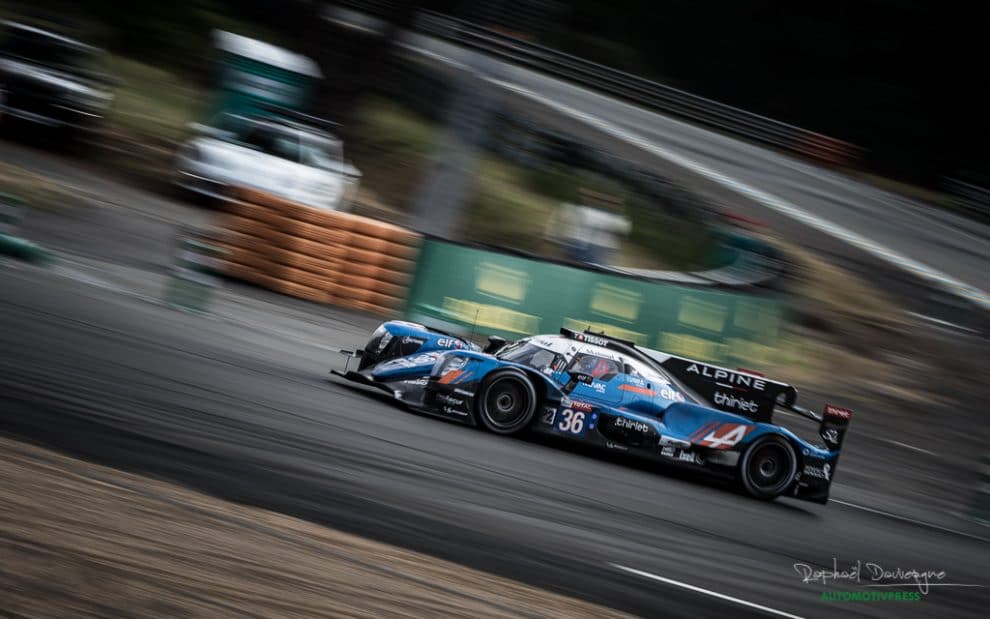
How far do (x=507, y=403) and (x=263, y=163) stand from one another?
8.84 meters

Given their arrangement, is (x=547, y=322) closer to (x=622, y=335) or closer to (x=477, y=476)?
(x=622, y=335)

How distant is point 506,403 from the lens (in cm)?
973

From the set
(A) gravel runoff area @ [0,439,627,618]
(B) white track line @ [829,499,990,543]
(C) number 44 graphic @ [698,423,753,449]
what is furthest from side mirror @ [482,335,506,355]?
(A) gravel runoff area @ [0,439,627,618]

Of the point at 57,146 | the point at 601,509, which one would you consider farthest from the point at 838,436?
the point at 57,146

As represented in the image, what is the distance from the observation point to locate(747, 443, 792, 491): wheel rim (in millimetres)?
10398

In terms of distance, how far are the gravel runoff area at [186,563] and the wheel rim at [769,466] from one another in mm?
5014

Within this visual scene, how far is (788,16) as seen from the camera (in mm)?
43719

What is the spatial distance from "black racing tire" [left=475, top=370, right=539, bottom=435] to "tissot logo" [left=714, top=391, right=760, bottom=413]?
1765 millimetres

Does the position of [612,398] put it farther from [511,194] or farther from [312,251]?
[511,194]

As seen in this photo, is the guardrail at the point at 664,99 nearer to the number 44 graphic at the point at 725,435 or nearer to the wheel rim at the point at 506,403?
the number 44 graphic at the point at 725,435

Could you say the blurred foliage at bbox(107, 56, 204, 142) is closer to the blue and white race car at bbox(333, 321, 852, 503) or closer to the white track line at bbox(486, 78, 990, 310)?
the white track line at bbox(486, 78, 990, 310)

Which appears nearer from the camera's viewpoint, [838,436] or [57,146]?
[838,436]

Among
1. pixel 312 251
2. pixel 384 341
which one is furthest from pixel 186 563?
pixel 312 251

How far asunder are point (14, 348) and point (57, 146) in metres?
11.2
